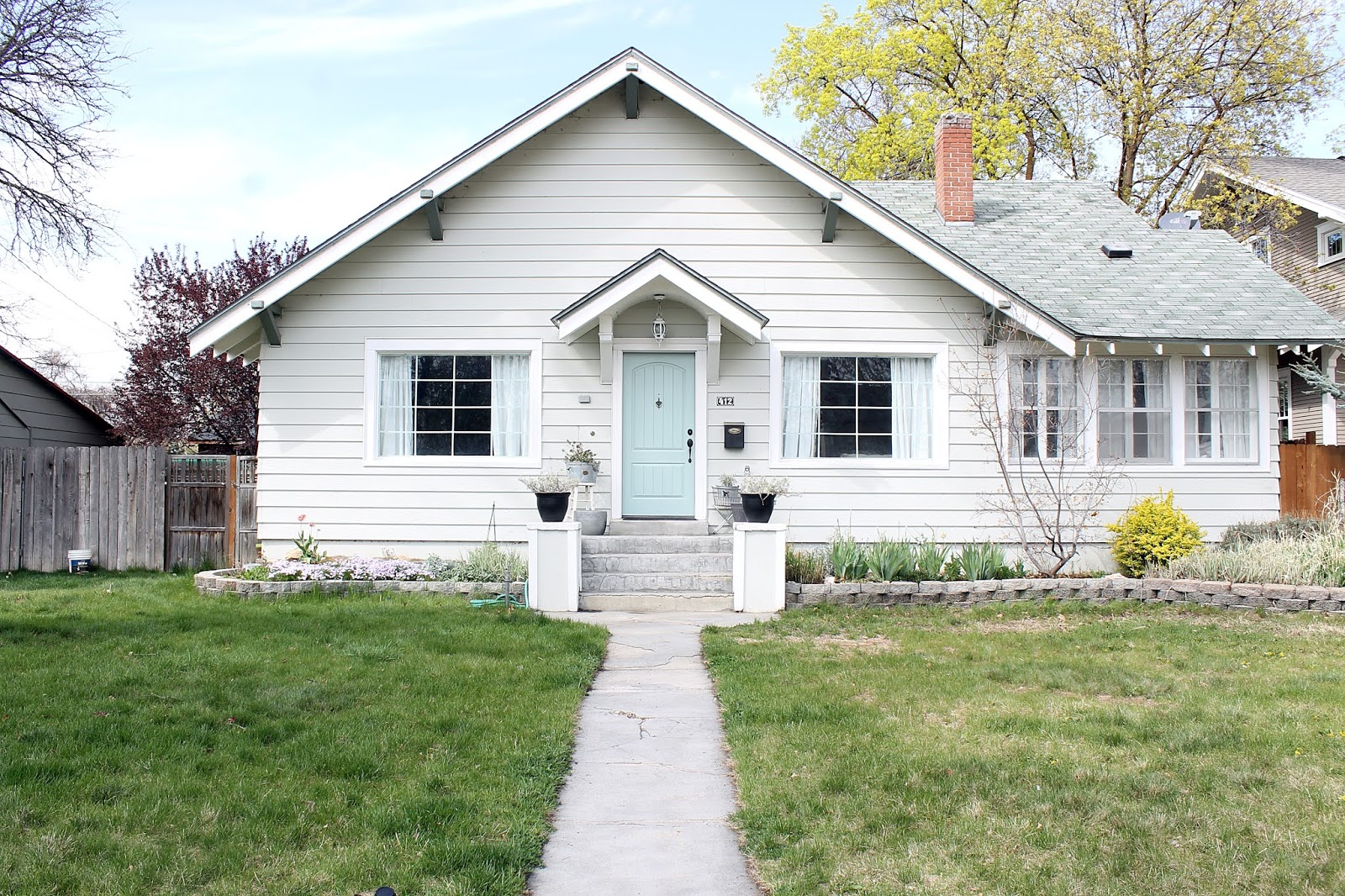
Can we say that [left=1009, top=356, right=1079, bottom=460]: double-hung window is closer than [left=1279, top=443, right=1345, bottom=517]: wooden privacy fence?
Yes

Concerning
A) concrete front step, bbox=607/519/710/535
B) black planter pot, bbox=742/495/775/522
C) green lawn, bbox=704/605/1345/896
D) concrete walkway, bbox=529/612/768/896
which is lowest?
concrete walkway, bbox=529/612/768/896

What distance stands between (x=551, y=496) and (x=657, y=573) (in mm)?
1410

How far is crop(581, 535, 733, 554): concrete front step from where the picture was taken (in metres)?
11.5

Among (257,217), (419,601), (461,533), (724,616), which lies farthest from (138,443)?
(724,616)

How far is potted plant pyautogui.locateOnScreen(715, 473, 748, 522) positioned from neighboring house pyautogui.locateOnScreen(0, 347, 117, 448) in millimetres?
14456

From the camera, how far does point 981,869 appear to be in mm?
3887

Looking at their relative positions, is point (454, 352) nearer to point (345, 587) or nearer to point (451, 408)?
point (451, 408)

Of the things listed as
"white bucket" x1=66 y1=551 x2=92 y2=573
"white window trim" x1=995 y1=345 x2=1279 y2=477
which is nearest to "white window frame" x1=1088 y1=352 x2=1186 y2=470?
"white window trim" x1=995 y1=345 x2=1279 y2=477

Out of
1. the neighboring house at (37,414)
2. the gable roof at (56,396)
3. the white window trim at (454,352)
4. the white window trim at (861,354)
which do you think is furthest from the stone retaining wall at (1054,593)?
the gable roof at (56,396)

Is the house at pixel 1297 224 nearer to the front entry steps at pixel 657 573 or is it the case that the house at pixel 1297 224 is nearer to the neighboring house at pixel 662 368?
the neighboring house at pixel 662 368

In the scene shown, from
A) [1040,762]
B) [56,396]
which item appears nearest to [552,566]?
[1040,762]

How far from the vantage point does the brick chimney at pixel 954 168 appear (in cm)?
1448

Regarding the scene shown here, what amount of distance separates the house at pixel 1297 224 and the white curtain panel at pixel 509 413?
1656 cm

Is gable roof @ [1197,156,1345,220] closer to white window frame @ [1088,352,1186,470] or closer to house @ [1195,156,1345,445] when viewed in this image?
house @ [1195,156,1345,445]
